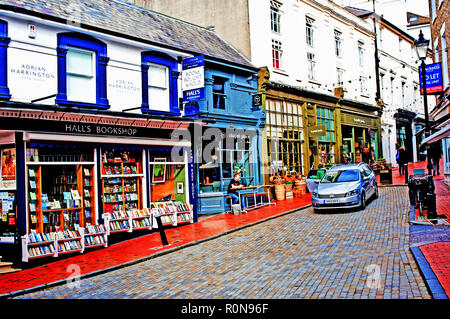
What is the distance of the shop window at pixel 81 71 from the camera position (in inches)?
472

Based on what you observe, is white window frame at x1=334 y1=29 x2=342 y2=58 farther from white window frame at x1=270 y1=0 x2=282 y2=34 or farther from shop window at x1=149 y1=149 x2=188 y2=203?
shop window at x1=149 y1=149 x2=188 y2=203

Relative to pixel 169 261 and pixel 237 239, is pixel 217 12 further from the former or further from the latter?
pixel 169 261

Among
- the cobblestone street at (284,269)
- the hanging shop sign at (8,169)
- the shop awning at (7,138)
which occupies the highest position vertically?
the shop awning at (7,138)

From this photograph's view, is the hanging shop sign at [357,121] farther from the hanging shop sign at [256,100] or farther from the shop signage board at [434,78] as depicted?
the shop signage board at [434,78]

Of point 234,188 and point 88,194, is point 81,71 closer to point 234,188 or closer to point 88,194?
point 88,194

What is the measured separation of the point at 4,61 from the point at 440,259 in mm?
11020

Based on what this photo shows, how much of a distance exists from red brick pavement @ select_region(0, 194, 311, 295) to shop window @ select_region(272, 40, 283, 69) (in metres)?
8.97

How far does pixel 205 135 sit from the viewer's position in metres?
16.8

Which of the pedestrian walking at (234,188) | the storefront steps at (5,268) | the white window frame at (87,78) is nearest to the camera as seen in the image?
the storefront steps at (5,268)

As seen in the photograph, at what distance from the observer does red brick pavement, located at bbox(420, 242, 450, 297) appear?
641 centimetres

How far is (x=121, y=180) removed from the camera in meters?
13.5

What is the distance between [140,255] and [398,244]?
6208mm

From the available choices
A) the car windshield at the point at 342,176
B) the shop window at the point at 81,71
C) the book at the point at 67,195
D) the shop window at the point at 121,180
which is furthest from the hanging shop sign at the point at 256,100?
the book at the point at 67,195
